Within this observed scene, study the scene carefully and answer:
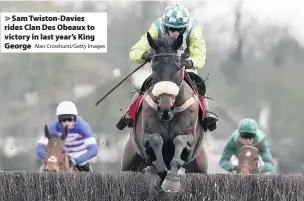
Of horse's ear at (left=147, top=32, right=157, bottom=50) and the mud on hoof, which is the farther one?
horse's ear at (left=147, top=32, right=157, bottom=50)

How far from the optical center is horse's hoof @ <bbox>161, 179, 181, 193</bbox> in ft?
24.8

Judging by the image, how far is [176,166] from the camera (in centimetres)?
785

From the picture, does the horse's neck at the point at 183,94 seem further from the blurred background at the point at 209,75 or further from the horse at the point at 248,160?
the blurred background at the point at 209,75

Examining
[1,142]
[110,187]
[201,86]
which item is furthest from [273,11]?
[110,187]

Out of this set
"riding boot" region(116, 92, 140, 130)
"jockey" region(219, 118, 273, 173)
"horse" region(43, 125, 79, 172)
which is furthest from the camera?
"jockey" region(219, 118, 273, 173)

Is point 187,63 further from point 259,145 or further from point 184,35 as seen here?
point 259,145

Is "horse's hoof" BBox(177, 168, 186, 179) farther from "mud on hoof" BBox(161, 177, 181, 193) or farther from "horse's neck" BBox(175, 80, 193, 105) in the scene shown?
"horse's neck" BBox(175, 80, 193, 105)

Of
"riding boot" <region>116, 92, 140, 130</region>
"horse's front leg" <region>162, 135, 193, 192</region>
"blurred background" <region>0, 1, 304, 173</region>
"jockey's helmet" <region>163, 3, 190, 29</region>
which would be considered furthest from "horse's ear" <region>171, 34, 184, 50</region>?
"blurred background" <region>0, 1, 304, 173</region>

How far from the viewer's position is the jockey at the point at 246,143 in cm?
1061

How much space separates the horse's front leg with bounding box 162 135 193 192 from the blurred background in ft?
20.4

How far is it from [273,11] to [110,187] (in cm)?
792

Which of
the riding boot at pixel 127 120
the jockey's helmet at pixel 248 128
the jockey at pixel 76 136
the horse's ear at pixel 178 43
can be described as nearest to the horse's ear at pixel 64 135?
the jockey at pixel 76 136

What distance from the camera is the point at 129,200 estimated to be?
7543 mm

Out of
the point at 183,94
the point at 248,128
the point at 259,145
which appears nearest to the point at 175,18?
the point at 183,94
